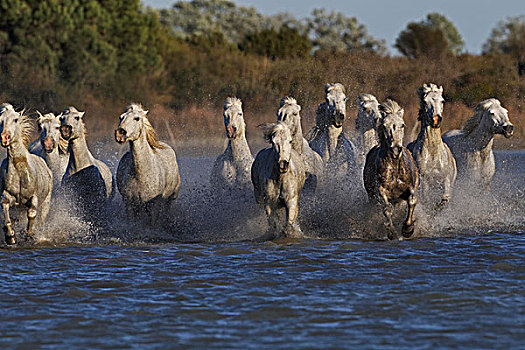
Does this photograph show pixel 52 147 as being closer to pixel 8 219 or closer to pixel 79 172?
pixel 79 172

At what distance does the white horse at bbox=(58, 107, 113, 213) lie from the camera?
1099 centimetres

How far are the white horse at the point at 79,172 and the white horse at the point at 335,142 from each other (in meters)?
2.80

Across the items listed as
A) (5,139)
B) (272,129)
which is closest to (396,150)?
(272,129)

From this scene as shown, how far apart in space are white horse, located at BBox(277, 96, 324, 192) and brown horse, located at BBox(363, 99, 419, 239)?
128 cm

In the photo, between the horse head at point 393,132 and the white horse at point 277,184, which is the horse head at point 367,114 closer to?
the white horse at point 277,184

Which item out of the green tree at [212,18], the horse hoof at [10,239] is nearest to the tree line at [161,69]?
the horse hoof at [10,239]

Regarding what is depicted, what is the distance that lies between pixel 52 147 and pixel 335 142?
3.49 m

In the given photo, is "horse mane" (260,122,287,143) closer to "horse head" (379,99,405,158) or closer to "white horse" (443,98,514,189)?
"horse head" (379,99,405,158)

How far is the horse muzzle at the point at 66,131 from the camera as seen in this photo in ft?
35.8

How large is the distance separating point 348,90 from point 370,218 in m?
12.3

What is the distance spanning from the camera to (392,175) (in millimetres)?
9992

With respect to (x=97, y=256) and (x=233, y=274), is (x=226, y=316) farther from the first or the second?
(x=97, y=256)

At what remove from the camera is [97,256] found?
952 cm

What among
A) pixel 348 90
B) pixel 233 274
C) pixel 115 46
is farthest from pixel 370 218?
pixel 115 46
